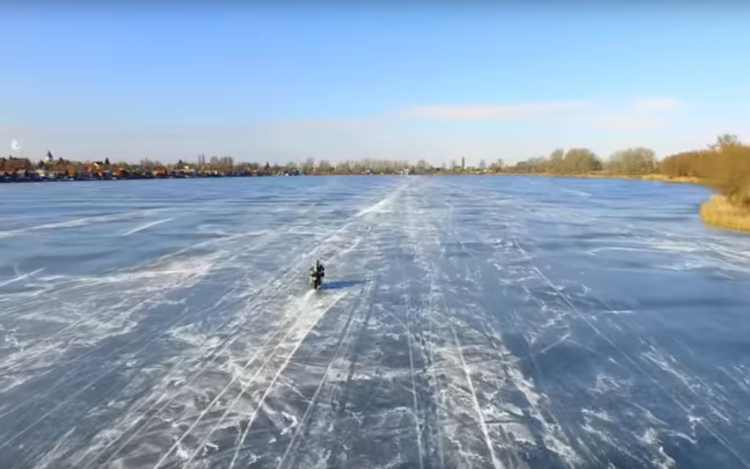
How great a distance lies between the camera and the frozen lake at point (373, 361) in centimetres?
389

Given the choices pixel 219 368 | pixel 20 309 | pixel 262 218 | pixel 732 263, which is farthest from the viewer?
pixel 262 218

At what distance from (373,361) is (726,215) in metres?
20.0

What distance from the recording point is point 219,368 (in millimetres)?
5258

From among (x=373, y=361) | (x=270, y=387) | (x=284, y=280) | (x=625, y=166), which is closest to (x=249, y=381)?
(x=270, y=387)

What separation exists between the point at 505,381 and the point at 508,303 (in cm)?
305

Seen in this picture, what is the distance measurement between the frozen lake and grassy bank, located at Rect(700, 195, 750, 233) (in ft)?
26.9

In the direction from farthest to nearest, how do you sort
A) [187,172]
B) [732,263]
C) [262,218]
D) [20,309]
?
[187,172] < [262,218] < [732,263] < [20,309]

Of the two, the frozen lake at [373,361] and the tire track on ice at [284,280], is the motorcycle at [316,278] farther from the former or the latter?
the tire track on ice at [284,280]

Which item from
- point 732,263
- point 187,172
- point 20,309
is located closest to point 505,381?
point 20,309

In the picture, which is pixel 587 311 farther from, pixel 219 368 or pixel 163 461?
pixel 163 461

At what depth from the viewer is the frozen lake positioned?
3.89 meters

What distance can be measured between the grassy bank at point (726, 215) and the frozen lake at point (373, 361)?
8197 millimetres

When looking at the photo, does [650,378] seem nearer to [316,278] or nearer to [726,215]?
[316,278]

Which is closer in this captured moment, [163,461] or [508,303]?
[163,461]
